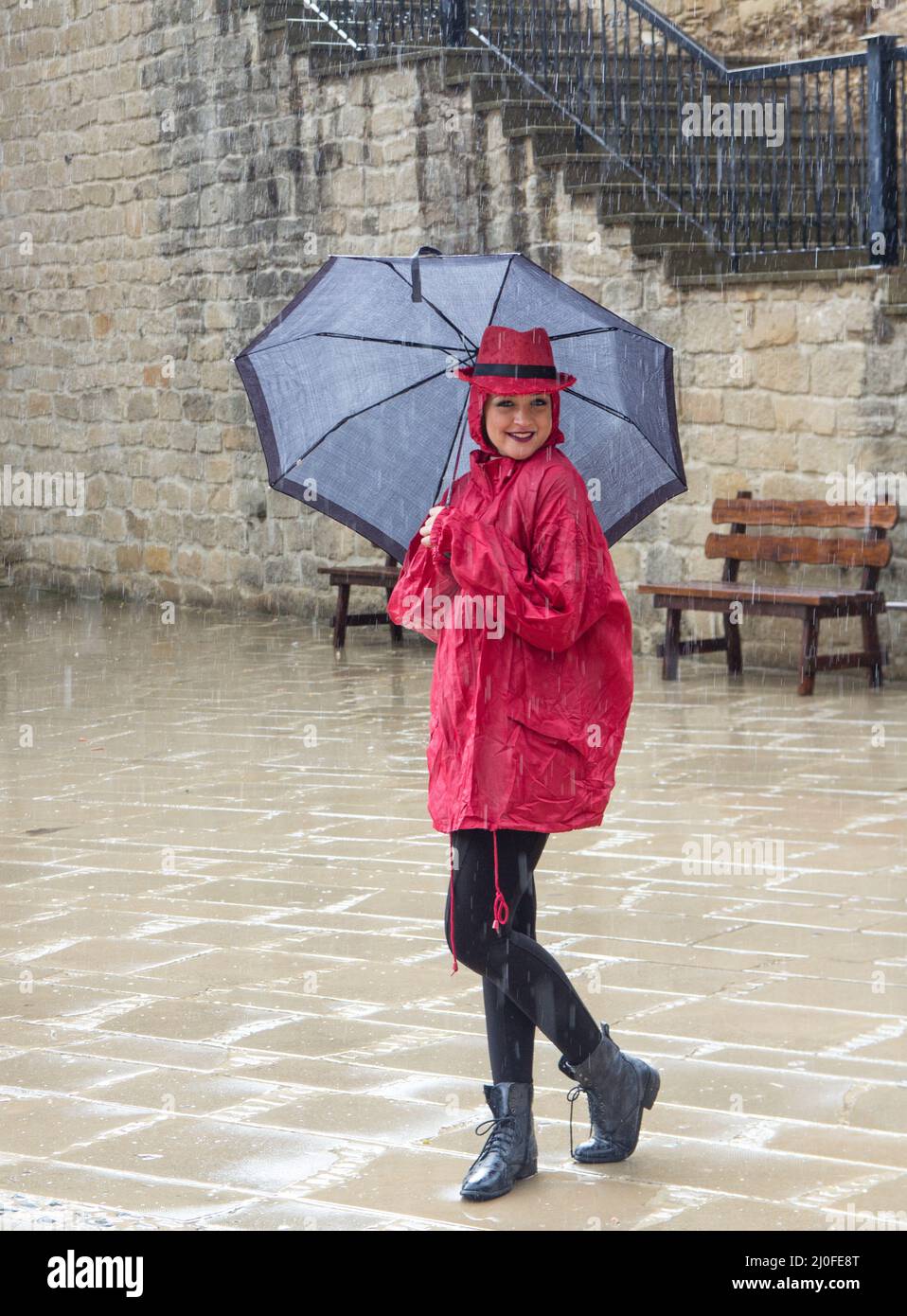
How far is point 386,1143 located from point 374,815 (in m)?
Answer: 3.30

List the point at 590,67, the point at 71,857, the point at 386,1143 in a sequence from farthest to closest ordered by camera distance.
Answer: the point at 590,67, the point at 71,857, the point at 386,1143

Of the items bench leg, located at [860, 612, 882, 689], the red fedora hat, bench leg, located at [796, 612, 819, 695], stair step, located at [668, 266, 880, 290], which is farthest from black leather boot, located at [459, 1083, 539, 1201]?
stair step, located at [668, 266, 880, 290]

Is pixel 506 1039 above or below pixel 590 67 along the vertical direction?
below

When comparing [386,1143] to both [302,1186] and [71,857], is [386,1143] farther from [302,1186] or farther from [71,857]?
[71,857]

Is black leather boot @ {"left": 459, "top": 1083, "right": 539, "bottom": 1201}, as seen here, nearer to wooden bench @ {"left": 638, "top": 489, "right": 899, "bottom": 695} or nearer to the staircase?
wooden bench @ {"left": 638, "top": 489, "right": 899, "bottom": 695}

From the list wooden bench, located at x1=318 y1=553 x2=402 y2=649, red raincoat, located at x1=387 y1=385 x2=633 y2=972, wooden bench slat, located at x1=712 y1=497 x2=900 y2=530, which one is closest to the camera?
red raincoat, located at x1=387 y1=385 x2=633 y2=972

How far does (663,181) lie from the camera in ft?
36.8

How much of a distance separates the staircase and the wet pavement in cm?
263

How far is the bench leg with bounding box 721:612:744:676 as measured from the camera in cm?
1002

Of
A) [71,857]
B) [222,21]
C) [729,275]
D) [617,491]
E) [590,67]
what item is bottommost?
[71,857]

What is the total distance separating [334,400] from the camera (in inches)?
151

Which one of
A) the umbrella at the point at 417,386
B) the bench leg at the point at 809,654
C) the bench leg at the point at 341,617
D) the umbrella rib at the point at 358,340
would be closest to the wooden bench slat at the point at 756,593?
the bench leg at the point at 809,654

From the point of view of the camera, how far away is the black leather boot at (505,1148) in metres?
3.36
